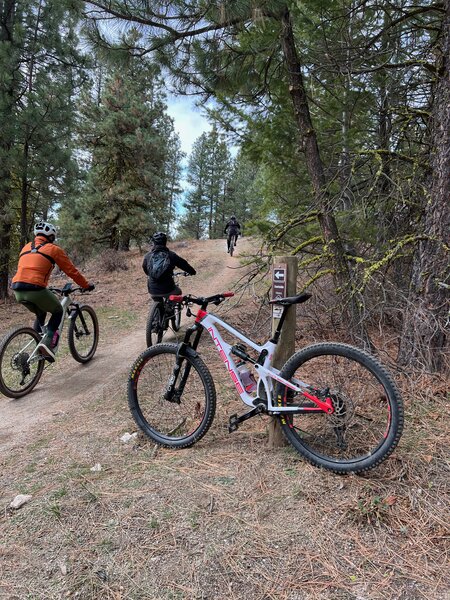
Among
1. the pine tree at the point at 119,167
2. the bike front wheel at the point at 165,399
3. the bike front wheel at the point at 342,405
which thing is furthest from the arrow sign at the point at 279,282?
the pine tree at the point at 119,167

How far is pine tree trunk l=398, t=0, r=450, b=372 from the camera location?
3461 millimetres

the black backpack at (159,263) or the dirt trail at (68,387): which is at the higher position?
the black backpack at (159,263)

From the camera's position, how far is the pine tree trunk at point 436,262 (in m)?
3.46

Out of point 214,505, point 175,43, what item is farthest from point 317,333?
point 175,43

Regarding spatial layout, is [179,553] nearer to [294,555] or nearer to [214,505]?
[214,505]

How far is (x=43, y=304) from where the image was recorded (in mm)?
4664

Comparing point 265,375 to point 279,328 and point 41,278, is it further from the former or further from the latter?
point 41,278

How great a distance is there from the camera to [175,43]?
4.77m

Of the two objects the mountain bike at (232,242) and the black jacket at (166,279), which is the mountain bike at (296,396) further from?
the mountain bike at (232,242)

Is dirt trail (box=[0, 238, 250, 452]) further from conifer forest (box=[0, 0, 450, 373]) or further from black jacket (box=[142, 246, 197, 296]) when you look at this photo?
conifer forest (box=[0, 0, 450, 373])

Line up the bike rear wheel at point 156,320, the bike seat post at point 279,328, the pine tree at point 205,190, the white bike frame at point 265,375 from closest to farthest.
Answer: the white bike frame at point 265,375 < the bike seat post at point 279,328 < the bike rear wheel at point 156,320 < the pine tree at point 205,190

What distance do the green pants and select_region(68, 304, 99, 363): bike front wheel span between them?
488mm

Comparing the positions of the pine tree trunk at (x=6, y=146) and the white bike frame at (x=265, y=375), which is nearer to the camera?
the white bike frame at (x=265, y=375)

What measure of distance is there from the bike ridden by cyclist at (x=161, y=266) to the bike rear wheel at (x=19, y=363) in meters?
1.88
